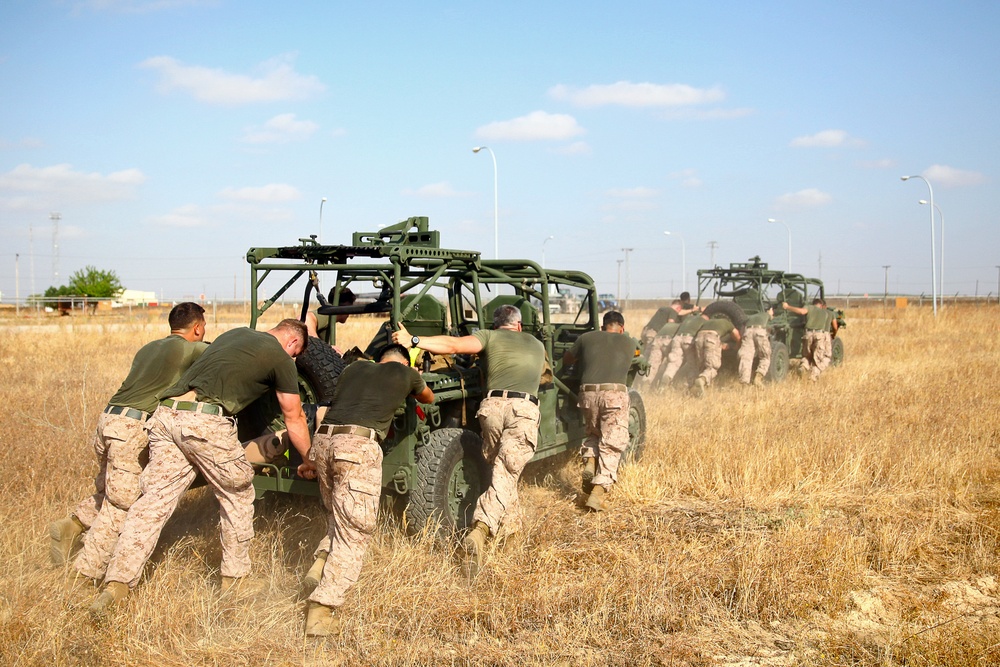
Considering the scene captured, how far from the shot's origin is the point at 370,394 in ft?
16.2

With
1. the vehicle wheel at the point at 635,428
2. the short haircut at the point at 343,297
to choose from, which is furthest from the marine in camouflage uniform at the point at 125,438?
the vehicle wheel at the point at 635,428

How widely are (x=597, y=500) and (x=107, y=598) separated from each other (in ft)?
11.5

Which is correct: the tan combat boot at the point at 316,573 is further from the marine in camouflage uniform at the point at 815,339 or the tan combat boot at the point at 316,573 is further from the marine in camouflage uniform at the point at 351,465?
the marine in camouflage uniform at the point at 815,339

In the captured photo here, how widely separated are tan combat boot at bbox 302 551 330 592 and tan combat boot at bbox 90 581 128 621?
0.96 metres

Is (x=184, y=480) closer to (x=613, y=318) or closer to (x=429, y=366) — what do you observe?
(x=429, y=366)

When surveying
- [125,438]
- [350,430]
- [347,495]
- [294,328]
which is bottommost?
[347,495]

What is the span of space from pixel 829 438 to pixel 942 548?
294 centimetres

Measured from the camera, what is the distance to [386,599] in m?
4.75

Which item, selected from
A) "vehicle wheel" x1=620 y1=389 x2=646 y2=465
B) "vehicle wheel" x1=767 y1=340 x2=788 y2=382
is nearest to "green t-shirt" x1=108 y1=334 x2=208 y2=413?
"vehicle wheel" x1=620 y1=389 x2=646 y2=465

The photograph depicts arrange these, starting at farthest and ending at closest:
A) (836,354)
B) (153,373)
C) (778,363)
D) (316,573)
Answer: (836,354), (778,363), (153,373), (316,573)

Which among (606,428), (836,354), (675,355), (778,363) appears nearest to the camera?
(606,428)

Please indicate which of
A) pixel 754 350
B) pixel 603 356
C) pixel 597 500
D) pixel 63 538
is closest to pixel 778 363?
pixel 754 350

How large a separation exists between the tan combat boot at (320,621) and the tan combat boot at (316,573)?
0.61 feet

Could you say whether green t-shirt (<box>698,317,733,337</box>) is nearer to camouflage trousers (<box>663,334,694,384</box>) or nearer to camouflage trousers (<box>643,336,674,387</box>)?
camouflage trousers (<box>663,334,694,384</box>)
